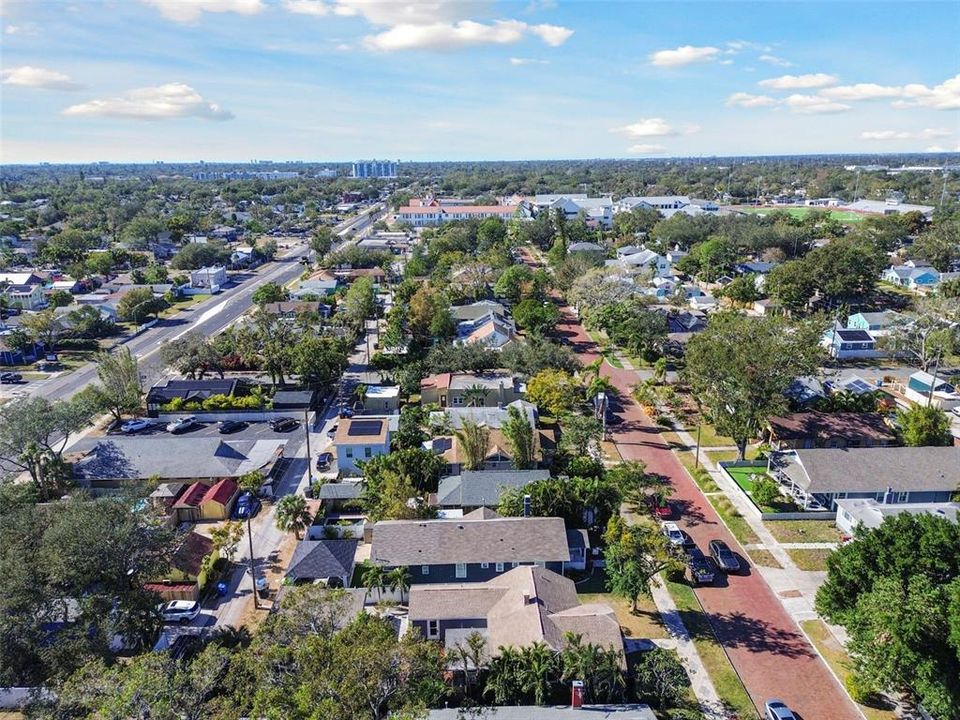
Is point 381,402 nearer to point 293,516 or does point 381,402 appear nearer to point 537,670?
point 293,516

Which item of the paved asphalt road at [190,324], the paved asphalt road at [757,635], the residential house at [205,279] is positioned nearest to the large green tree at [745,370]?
the paved asphalt road at [757,635]

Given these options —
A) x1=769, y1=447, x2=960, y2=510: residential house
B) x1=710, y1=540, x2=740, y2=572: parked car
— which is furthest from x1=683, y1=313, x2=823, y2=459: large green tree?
x1=710, y1=540, x2=740, y2=572: parked car

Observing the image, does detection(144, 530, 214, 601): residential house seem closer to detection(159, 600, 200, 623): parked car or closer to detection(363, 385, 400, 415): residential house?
detection(159, 600, 200, 623): parked car

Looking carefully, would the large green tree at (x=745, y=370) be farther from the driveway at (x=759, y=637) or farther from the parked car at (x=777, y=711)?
the parked car at (x=777, y=711)

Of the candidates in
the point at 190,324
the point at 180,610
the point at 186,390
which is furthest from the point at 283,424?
the point at 190,324

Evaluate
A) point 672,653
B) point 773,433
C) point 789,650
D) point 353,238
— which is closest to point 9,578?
point 672,653
